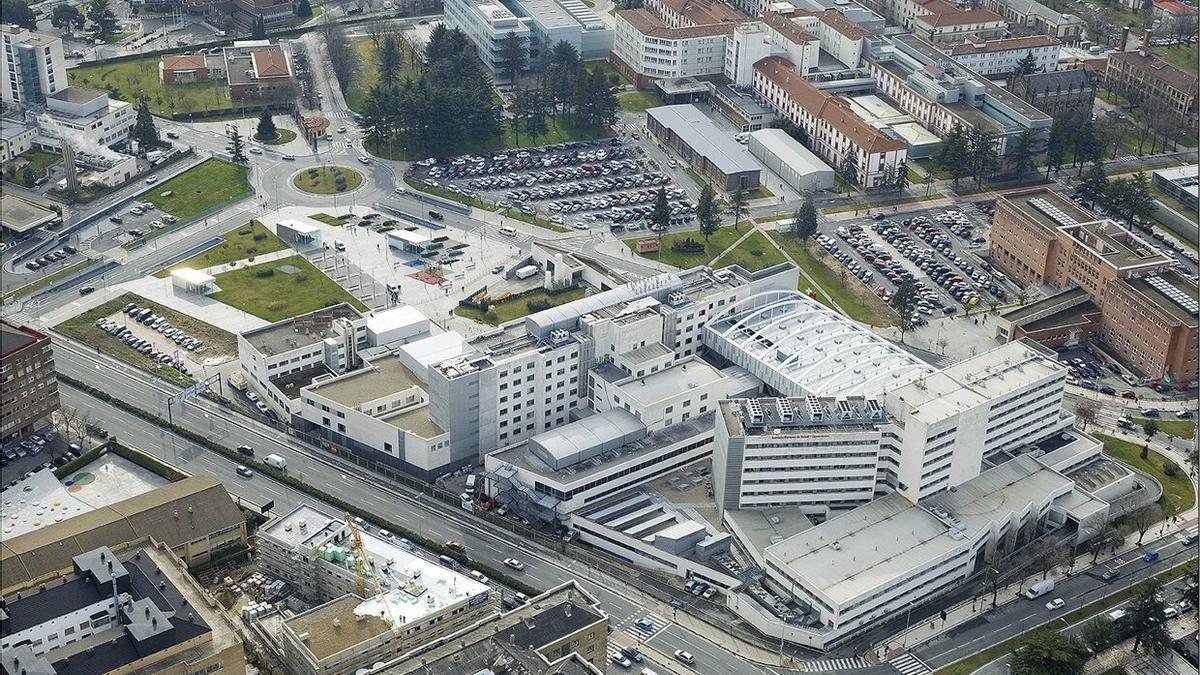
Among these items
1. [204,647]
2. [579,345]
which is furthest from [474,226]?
[204,647]

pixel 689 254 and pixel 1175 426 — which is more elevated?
pixel 689 254

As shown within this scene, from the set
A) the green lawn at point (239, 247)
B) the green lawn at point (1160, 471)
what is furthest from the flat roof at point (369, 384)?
the green lawn at point (1160, 471)

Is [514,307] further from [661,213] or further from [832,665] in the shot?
[832,665]

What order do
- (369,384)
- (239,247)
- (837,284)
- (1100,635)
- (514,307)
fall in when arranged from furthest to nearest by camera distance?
(239,247) → (837,284) → (514,307) → (369,384) → (1100,635)

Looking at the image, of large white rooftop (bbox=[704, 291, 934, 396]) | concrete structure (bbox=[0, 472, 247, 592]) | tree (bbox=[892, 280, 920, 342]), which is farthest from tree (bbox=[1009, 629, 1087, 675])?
concrete structure (bbox=[0, 472, 247, 592])

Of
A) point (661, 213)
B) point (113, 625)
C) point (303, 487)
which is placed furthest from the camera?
point (661, 213)

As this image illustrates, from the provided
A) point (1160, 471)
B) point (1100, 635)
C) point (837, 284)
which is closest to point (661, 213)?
point (837, 284)
